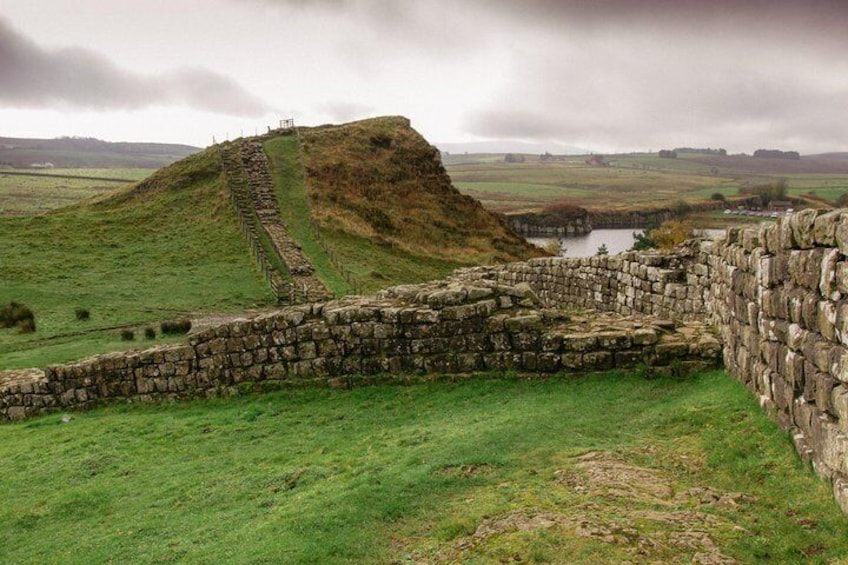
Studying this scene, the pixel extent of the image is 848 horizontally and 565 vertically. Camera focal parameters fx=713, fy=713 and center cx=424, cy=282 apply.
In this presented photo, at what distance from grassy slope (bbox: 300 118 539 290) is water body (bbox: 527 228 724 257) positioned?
5419cm

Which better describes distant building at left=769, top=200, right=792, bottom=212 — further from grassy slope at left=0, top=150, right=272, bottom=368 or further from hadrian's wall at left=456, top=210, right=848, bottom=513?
hadrian's wall at left=456, top=210, right=848, bottom=513

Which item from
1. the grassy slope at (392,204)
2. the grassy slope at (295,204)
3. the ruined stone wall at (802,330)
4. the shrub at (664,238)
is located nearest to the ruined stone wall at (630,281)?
the ruined stone wall at (802,330)

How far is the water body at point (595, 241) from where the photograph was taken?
12400 centimetres

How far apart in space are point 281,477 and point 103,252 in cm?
3963

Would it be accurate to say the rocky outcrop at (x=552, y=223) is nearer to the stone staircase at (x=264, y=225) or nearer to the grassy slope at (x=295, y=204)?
the grassy slope at (x=295, y=204)

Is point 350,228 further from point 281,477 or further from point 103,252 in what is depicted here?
point 281,477

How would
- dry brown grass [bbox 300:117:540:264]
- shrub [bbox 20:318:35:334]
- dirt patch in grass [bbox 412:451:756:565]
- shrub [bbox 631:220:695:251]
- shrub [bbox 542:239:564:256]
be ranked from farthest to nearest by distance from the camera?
shrub [bbox 631:220:695:251], shrub [bbox 542:239:564:256], dry brown grass [bbox 300:117:540:264], shrub [bbox 20:318:35:334], dirt patch in grass [bbox 412:451:756:565]

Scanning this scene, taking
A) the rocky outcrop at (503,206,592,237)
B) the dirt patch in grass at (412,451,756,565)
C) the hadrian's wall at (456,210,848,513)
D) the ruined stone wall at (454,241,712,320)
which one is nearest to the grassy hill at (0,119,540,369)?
the ruined stone wall at (454,241,712,320)

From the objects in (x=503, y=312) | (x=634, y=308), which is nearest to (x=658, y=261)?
(x=634, y=308)

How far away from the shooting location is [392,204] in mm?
61062

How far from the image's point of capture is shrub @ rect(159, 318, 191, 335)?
29656 millimetres

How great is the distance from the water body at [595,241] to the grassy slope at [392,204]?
5419 centimetres

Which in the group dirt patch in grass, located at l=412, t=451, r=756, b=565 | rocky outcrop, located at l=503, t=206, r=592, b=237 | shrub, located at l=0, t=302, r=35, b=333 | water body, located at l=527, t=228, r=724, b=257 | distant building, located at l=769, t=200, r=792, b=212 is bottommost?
water body, located at l=527, t=228, r=724, b=257

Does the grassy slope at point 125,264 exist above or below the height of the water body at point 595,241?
above
